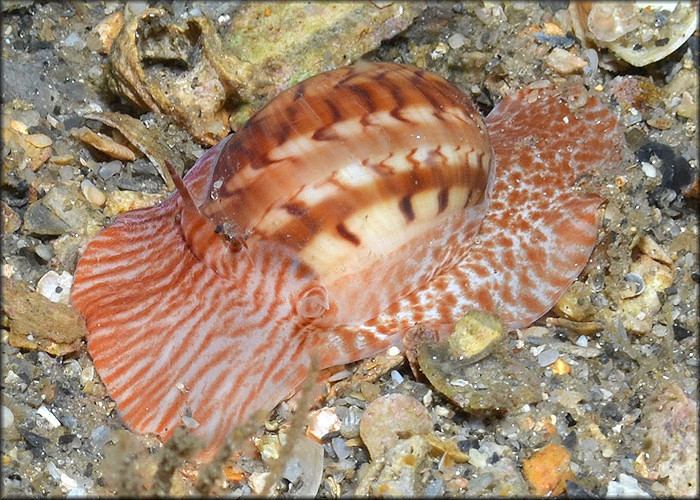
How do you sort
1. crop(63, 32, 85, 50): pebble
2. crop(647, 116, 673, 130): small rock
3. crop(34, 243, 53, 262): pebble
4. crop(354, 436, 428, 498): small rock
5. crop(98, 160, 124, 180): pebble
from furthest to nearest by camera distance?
crop(63, 32, 85, 50): pebble
crop(647, 116, 673, 130): small rock
crop(98, 160, 124, 180): pebble
crop(34, 243, 53, 262): pebble
crop(354, 436, 428, 498): small rock

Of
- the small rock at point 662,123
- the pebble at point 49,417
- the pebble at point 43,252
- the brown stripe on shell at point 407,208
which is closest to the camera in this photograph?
the pebble at point 49,417

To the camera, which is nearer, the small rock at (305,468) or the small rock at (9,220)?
the small rock at (305,468)

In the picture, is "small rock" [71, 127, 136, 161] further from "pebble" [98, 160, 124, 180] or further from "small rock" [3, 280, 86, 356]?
"small rock" [3, 280, 86, 356]

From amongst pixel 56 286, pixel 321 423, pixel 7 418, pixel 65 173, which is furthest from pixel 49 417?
pixel 65 173

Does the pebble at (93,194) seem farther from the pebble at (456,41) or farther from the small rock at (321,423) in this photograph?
the pebble at (456,41)

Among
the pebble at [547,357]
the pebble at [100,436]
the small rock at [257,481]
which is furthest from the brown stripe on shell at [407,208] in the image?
the pebble at [100,436]

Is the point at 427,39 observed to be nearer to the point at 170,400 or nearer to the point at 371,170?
the point at 371,170

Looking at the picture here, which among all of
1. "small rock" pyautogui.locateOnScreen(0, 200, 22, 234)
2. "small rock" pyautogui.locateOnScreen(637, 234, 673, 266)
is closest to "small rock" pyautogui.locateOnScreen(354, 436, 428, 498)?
"small rock" pyautogui.locateOnScreen(637, 234, 673, 266)
